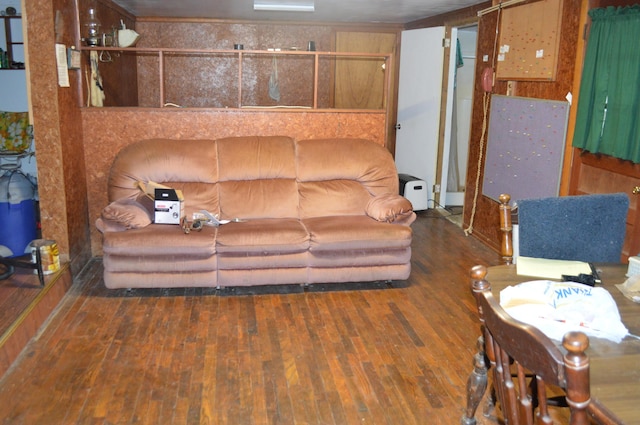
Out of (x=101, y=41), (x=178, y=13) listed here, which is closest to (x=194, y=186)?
(x=101, y=41)

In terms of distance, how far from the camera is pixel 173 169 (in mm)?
4379

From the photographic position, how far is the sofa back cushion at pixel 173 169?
4.29 m

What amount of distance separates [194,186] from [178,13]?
3.20 metres

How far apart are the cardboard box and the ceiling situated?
240 cm

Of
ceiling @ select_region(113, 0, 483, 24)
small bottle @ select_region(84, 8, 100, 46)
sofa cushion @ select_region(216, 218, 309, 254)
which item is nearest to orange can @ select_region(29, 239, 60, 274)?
sofa cushion @ select_region(216, 218, 309, 254)

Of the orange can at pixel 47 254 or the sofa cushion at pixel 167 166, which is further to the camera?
the sofa cushion at pixel 167 166

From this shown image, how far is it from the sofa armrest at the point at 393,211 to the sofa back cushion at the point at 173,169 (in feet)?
4.00

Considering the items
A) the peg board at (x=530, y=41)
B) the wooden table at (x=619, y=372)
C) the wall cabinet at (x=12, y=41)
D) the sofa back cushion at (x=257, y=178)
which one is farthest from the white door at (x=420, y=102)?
the wooden table at (x=619, y=372)

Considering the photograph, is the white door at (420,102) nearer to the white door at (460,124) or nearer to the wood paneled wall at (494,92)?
the white door at (460,124)

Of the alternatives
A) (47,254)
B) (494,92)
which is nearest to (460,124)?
(494,92)

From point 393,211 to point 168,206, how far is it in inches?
63.8

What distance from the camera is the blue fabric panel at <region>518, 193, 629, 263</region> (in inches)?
93.4

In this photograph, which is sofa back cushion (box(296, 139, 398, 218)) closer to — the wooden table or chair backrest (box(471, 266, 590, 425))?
the wooden table

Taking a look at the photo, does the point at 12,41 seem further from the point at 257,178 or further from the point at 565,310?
the point at 565,310
